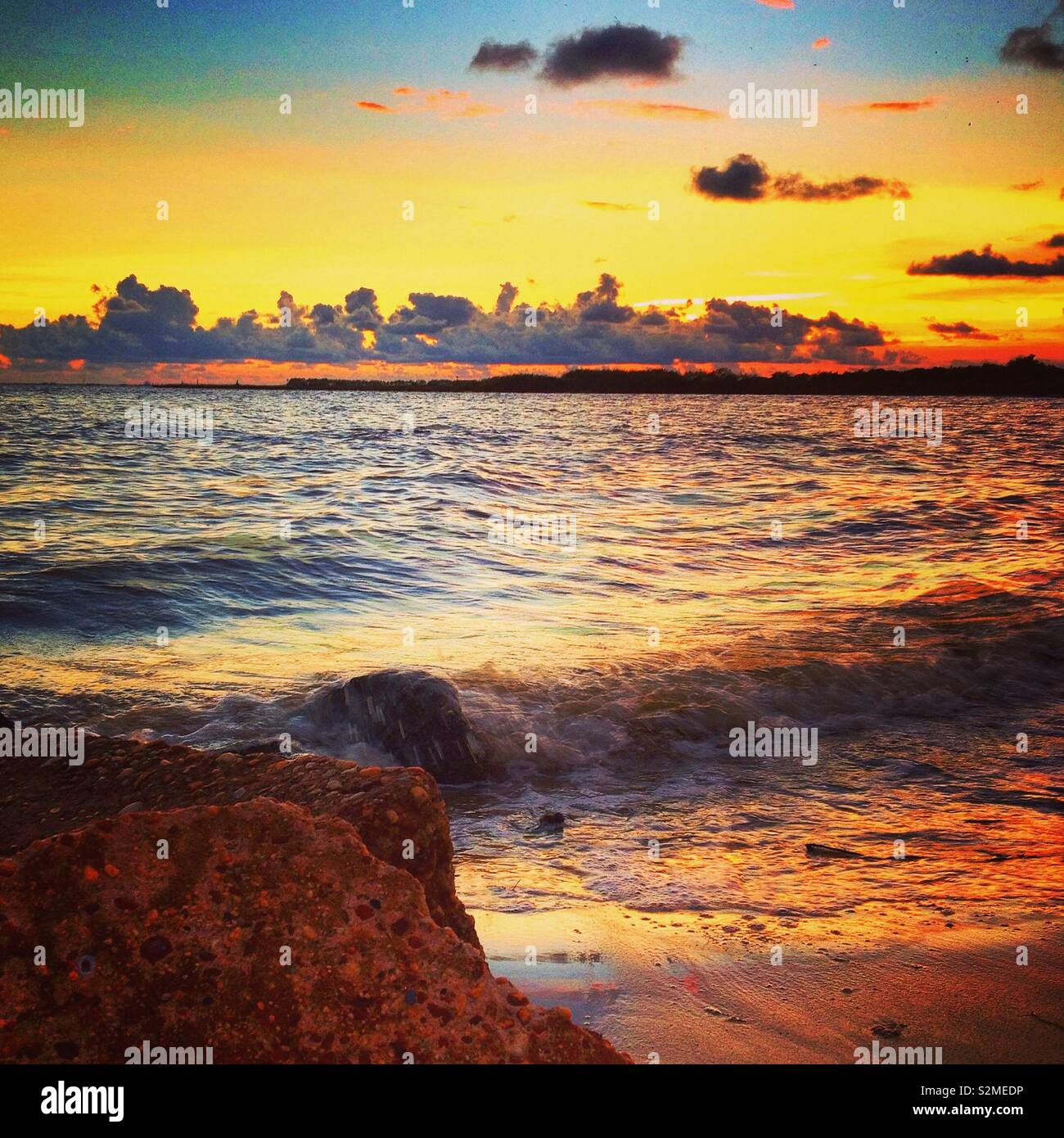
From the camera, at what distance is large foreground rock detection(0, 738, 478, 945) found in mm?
3350

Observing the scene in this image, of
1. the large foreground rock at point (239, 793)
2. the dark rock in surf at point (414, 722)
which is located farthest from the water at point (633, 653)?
the large foreground rock at point (239, 793)

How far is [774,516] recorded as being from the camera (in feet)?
77.3

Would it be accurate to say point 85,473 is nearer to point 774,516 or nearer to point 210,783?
point 774,516

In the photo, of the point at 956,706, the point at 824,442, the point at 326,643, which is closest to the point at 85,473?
the point at 326,643

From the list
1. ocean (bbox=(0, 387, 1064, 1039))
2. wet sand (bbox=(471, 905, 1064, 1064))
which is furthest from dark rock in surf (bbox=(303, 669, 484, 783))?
wet sand (bbox=(471, 905, 1064, 1064))

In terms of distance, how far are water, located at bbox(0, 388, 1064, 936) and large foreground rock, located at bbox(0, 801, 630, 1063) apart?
8.33ft

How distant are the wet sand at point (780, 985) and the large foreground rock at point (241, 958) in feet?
4.44

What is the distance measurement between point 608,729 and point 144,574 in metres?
9.35

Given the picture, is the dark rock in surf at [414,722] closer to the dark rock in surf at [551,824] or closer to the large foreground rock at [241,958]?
the dark rock in surf at [551,824]

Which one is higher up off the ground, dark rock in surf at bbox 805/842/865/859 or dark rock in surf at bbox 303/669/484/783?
dark rock in surf at bbox 303/669/484/783

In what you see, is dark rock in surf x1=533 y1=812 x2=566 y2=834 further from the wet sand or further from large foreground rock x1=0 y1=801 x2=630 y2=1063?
large foreground rock x1=0 y1=801 x2=630 y2=1063

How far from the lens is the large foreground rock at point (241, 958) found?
255cm

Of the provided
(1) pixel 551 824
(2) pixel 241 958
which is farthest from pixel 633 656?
(2) pixel 241 958
